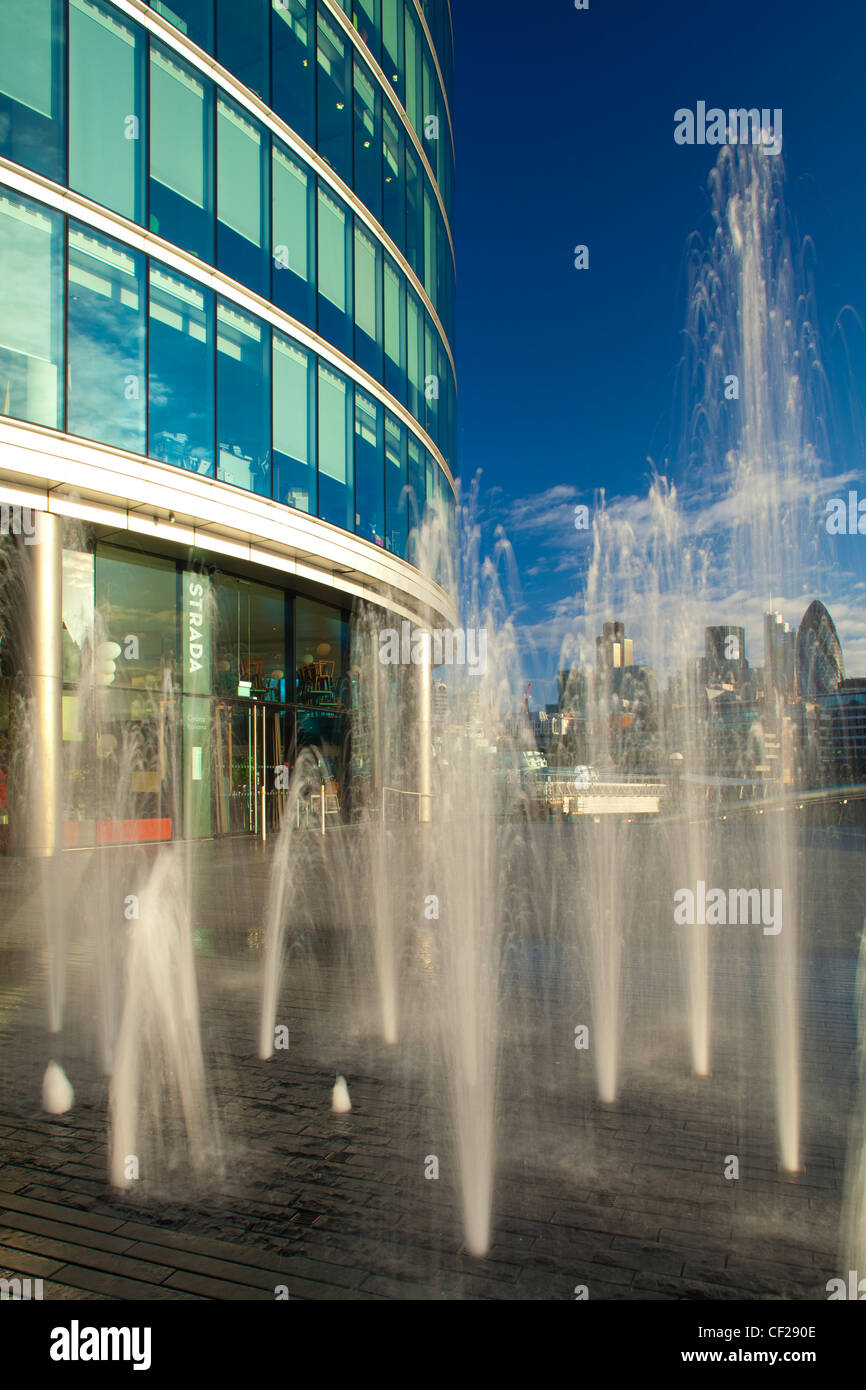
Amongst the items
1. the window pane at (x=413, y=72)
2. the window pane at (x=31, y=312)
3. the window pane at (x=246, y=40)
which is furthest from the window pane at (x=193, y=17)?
the window pane at (x=413, y=72)

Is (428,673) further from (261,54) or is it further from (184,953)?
(184,953)

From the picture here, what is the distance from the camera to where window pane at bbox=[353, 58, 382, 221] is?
20.5 metres

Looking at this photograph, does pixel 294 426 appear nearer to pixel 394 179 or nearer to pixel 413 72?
pixel 394 179

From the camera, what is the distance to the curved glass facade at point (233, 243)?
1322cm

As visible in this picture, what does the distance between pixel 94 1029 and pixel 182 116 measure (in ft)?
51.7

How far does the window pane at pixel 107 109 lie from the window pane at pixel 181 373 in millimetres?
1329

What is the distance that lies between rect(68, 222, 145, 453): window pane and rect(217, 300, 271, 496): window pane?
1.90m

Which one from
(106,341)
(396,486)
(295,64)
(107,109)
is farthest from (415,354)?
(106,341)

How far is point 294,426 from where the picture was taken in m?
18.2

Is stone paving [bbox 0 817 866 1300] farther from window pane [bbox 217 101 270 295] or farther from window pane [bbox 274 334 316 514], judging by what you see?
window pane [bbox 217 101 270 295]

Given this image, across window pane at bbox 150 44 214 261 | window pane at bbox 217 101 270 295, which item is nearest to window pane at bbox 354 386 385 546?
window pane at bbox 217 101 270 295

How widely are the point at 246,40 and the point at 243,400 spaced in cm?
691

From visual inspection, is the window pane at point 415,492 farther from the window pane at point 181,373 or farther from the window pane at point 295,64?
the window pane at point 181,373
